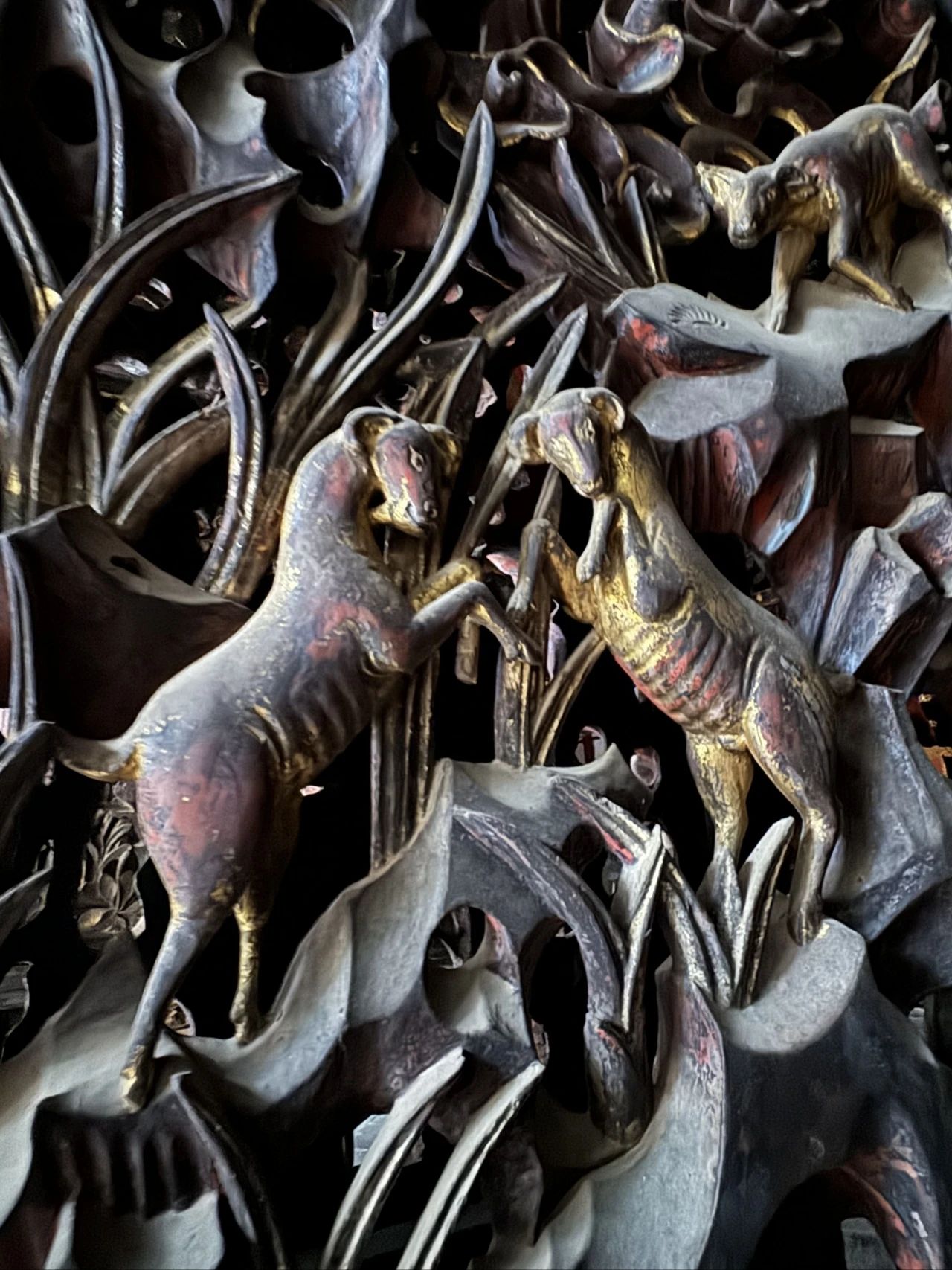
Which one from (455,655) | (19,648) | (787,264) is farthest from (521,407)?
(19,648)

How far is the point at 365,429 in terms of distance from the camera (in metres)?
0.67

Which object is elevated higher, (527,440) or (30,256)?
(30,256)

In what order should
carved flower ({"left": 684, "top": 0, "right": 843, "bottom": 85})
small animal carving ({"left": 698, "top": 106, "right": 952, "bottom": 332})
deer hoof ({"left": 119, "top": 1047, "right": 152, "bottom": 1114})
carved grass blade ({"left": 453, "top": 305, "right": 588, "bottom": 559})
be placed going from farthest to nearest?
carved flower ({"left": 684, "top": 0, "right": 843, "bottom": 85}), small animal carving ({"left": 698, "top": 106, "right": 952, "bottom": 332}), carved grass blade ({"left": 453, "top": 305, "right": 588, "bottom": 559}), deer hoof ({"left": 119, "top": 1047, "right": 152, "bottom": 1114})

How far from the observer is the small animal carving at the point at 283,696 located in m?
0.60

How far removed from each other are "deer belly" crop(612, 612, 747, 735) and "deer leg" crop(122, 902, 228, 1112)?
1.09ft

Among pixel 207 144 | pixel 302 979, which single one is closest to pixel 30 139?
pixel 207 144

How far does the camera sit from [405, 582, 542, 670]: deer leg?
25.8 inches

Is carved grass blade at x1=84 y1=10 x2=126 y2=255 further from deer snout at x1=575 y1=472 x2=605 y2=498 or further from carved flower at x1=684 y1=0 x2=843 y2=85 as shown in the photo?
carved flower at x1=684 y1=0 x2=843 y2=85

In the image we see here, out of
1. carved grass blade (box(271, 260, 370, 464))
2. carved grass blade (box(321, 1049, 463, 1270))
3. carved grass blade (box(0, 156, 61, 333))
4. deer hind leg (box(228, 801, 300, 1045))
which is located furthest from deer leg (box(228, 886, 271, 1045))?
carved grass blade (box(0, 156, 61, 333))

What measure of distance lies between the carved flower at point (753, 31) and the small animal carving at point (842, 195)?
156mm

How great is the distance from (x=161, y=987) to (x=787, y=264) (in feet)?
2.65

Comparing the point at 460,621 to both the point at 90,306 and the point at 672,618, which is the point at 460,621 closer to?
the point at 672,618

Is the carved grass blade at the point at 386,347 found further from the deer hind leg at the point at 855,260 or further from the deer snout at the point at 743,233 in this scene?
the deer hind leg at the point at 855,260

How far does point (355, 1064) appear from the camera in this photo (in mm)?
630
